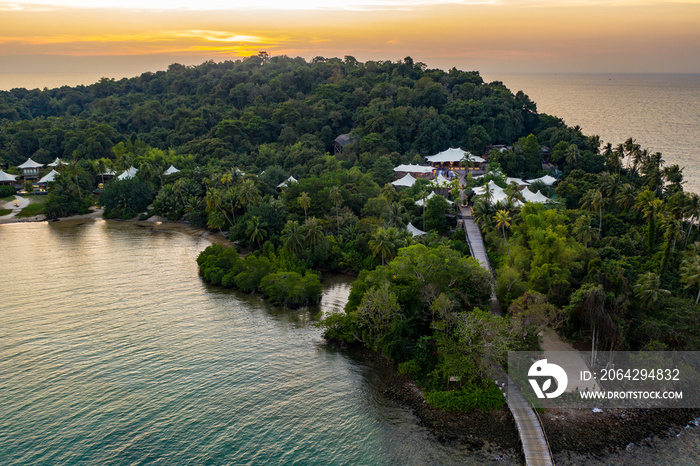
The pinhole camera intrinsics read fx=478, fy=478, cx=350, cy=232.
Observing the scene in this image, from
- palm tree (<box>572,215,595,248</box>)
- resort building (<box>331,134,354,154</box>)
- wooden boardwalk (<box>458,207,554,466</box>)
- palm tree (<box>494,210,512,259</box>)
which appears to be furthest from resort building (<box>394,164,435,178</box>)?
wooden boardwalk (<box>458,207,554,466</box>)

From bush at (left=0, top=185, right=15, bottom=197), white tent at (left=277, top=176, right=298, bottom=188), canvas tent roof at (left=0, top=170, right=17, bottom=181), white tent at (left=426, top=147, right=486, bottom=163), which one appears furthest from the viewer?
canvas tent roof at (left=0, top=170, right=17, bottom=181)

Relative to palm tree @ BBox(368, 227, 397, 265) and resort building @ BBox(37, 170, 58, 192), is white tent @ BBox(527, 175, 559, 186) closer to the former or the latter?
palm tree @ BBox(368, 227, 397, 265)

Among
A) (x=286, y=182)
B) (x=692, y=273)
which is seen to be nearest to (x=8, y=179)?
(x=286, y=182)

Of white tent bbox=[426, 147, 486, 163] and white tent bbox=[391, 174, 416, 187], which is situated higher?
white tent bbox=[426, 147, 486, 163]

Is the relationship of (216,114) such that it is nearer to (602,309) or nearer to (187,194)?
(187,194)

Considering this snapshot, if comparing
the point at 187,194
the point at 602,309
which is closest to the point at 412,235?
the point at 602,309

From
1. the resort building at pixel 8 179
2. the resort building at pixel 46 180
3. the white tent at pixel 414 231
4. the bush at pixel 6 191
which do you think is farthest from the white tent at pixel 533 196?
the resort building at pixel 8 179

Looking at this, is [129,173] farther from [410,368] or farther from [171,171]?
[410,368]
